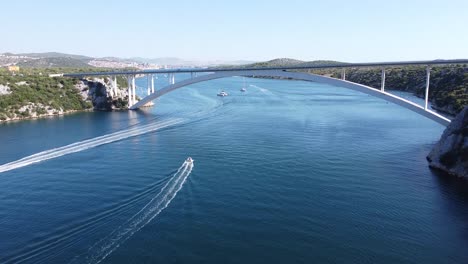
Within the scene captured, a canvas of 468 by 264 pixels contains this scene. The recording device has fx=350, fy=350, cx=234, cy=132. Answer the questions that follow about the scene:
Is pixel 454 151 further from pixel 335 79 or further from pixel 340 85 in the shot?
pixel 335 79

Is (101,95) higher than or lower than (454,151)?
higher

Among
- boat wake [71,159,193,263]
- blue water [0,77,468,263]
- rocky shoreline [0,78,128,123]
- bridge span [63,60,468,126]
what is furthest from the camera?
rocky shoreline [0,78,128,123]

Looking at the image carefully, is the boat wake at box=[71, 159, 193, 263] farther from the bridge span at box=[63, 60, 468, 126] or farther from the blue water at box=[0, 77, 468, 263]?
the bridge span at box=[63, 60, 468, 126]

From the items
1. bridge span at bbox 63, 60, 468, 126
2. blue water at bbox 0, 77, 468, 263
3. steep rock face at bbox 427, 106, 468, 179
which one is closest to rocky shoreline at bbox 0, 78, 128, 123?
bridge span at bbox 63, 60, 468, 126

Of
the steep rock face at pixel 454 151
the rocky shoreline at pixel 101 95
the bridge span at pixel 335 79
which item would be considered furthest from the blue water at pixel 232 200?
the rocky shoreline at pixel 101 95

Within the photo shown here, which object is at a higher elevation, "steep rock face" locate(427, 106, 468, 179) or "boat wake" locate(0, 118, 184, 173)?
"steep rock face" locate(427, 106, 468, 179)

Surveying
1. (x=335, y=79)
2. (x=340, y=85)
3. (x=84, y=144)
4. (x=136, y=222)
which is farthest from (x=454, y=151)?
(x=84, y=144)
